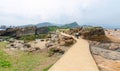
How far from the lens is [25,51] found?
3938 centimetres

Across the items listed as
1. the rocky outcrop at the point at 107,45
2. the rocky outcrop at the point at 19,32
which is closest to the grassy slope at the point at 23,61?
the rocky outcrop at the point at 107,45

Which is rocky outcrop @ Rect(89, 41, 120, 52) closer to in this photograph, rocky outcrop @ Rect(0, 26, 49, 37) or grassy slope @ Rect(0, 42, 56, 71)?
grassy slope @ Rect(0, 42, 56, 71)

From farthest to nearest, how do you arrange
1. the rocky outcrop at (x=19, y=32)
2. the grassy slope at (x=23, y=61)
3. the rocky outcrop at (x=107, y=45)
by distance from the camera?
the rocky outcrop at (x=19, y=32) → the rocky outcrop at (x=107, y=45) → the grassy slope at (x=23, y=61)

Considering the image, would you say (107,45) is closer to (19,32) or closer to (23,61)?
(23,61)

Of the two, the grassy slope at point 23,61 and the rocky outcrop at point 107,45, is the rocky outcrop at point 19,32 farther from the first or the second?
the grassy slope at point 23,61

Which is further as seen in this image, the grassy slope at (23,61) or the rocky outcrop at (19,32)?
the rocky outcrop at (19,32)

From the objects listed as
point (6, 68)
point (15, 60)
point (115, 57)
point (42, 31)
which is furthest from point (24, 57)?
point (42, 31)

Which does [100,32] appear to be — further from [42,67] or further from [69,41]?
[42,67]

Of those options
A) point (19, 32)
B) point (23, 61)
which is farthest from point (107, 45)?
point (19, 32)

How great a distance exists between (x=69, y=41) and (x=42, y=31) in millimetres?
50026

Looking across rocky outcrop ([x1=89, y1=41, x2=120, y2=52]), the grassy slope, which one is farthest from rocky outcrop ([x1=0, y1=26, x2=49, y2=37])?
the grassy slope

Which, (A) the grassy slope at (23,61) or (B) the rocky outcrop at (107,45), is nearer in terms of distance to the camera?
(A) the grassy slope at (23,61)

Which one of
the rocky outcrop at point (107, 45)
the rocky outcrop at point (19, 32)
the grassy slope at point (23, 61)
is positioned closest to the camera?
the grassy slope at point (23, 61)

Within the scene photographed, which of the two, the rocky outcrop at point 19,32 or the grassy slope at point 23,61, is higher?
the rocky outcrop at point 19,32
